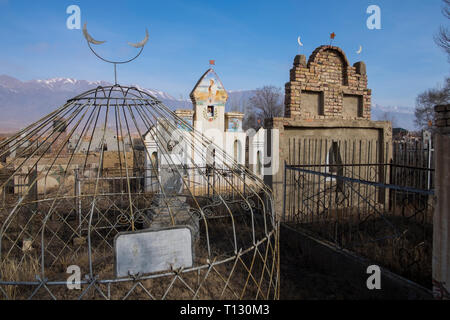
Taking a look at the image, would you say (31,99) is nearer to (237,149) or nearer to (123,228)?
(237,149)

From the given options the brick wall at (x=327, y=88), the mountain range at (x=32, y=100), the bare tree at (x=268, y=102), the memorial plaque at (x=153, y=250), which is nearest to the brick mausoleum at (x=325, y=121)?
the brick wall at (x=327, y=88)

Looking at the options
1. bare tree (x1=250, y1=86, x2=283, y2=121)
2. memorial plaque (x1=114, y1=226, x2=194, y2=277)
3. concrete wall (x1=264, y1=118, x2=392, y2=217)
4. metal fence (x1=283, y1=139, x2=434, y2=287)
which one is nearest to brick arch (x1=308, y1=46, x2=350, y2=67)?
concrete wall (x1=264, y1=118, x2=392, y2=217)

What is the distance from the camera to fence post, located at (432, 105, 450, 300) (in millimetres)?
3184

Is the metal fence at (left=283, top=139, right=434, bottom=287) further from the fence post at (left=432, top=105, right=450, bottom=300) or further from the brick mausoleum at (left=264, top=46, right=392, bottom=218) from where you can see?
the fence post at (left=432, top=105, right=450, bottom=300)

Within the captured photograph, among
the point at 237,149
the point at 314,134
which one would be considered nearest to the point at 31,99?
the point at 237,149

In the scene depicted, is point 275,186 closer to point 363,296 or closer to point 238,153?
point 363,296

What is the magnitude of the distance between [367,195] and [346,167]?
1007mm

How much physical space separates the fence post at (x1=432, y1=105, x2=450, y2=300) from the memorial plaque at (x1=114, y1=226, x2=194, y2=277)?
8.61 ft

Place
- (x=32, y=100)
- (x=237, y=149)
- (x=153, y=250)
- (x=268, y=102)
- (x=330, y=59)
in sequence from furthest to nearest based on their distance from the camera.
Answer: (x=32, y=100) → (x=268, y=102) → (x=237, y=149) → (x=330, y=59) → (x=153, y=250)

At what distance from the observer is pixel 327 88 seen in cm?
744

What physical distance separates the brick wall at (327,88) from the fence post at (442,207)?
3860 millimetres

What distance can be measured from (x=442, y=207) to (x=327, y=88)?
4.73 m

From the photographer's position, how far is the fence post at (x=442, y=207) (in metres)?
3.18

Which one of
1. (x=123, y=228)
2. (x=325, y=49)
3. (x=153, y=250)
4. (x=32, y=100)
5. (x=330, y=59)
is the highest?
(x=32, y=100)
